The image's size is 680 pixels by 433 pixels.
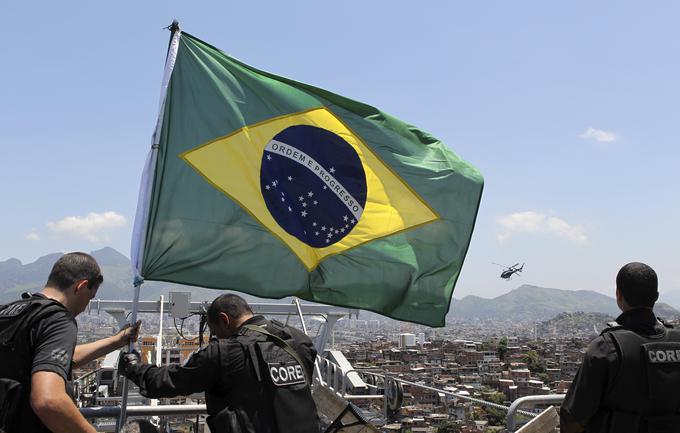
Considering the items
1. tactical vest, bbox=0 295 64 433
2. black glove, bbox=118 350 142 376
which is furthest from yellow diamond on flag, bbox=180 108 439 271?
tactical vest, bbox=0 295 64 433


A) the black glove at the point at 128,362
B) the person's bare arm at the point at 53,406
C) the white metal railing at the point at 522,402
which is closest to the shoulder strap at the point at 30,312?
the person's bare arm at the point at 53,406

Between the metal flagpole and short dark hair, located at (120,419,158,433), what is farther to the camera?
the metal flagpole

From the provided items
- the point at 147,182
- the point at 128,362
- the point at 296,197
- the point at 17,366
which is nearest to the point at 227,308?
the point at 128,362

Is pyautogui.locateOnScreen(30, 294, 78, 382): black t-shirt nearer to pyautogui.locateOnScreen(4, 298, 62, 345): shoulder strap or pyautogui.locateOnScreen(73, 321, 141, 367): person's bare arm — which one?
pyautogui.locateOnScreen(4, 298, 62, 345): shoulder strap

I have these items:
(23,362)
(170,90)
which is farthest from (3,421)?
(170,90)

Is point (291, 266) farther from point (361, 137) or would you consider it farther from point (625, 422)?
point (625, 422)

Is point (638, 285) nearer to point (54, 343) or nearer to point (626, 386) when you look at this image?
point (626, 386)

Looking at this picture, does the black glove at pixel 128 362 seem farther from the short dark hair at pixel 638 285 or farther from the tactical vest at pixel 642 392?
the short dark hair at pixel 638 285
